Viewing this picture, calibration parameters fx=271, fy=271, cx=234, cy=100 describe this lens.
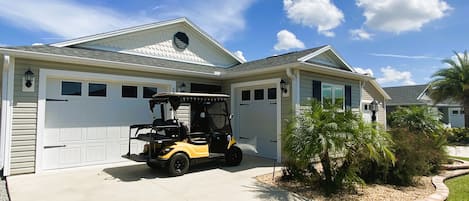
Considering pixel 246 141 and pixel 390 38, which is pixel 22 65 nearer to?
pixel 246 141

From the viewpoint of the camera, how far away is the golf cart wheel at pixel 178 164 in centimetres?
583

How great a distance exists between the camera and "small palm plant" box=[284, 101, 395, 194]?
4.76m

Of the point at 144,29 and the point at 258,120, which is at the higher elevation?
the point at 144,29

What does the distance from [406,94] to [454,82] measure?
8.18 metres

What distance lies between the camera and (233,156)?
23.0 feet

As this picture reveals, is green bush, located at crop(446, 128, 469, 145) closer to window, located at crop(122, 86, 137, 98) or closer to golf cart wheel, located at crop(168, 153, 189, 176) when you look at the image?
golf cart wheel, located at crop(168, 153, 189, 176)

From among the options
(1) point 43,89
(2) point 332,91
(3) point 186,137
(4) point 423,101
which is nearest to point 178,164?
(3) point 186,137

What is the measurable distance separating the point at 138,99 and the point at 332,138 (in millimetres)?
5598

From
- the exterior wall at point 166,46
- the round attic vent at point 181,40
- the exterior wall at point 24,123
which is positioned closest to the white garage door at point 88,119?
the exterior wall at point 24,123

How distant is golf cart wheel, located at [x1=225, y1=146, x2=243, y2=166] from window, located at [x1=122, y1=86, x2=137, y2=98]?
3266mm

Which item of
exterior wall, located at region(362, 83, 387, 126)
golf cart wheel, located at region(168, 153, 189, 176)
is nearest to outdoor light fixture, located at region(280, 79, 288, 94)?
golf cart wheel, located at region(168, 153, 189, 176)

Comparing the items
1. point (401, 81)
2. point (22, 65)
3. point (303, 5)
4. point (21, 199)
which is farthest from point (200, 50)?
point (401, 81)

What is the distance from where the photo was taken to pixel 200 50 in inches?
412

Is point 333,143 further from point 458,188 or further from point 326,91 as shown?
point 326,91
